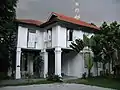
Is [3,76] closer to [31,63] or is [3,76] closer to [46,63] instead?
[31,63]

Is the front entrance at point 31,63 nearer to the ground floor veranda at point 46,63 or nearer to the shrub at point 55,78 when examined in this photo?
the ground floor veranda at point 46,63

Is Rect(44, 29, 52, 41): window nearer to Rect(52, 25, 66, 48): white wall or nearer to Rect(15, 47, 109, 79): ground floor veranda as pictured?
Rect(52, 25, 66, 48): white wall

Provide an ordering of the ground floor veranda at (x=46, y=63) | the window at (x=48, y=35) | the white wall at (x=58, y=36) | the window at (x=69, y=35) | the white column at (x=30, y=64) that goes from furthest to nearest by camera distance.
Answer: the white column at (x=30, y=64) → the window at (x=48, y=35) → the ground floor veranda at (x=46, y=63) → the window at (x=69, y=35) → the white wall at (x=58, y=36)

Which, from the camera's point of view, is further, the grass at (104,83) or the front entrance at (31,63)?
the front entrance at (31,63)

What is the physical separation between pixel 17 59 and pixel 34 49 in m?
2.63

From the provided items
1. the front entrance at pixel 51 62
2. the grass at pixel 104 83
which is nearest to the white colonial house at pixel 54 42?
the front entrance at pixel 51 62

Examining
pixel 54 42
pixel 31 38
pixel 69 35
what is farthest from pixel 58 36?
pixel 31 38

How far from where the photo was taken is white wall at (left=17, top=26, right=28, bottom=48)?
82.3ft

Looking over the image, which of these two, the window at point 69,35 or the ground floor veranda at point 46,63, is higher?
the window at point 69,35

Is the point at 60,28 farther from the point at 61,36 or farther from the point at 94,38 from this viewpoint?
the point at 94,38

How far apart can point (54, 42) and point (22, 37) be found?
392cm

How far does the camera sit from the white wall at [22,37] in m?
25.1

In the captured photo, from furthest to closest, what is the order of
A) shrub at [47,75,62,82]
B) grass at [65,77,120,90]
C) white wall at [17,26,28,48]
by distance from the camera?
white wall at [17,26,28,48], shrub at [47,75,62,82], grass at [65,77,120,90]

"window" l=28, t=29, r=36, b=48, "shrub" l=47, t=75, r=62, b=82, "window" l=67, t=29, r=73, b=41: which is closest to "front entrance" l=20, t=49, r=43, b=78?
"window" l=28, t=29, r=36, b=48
